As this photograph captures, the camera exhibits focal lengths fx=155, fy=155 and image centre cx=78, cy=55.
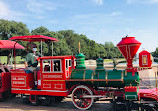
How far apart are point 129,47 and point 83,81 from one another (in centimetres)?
266

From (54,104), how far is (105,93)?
3025 millimetres

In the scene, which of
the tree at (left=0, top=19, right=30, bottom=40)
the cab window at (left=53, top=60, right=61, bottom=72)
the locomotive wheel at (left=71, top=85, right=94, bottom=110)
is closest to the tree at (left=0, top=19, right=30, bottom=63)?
the tree at (left=0, top=19, right=30, bottom=40)

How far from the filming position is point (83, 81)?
7477 millimetres

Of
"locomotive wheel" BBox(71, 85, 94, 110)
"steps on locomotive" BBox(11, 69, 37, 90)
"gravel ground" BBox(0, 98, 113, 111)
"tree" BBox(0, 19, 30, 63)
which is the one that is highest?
"tree" BBox(0, 19, 30, 63)

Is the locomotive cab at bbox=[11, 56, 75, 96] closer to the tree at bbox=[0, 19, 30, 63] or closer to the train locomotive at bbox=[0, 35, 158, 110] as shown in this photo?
the train locomotive at bbox=[0, 35, 158, 110]

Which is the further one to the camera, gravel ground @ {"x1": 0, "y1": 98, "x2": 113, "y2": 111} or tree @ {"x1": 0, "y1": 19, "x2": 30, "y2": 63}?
tree @ {"x1": 0, "y1": 19, "x2": 30, "y2": 63}

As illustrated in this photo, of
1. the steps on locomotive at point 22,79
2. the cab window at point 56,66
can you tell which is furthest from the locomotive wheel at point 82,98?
the steps on locomotive at point 22,79

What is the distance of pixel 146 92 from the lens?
668 centimetres

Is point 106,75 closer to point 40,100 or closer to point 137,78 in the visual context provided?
point 137,78

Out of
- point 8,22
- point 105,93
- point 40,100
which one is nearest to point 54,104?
point 40,100

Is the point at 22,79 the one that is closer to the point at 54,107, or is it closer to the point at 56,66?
the point at 56,66

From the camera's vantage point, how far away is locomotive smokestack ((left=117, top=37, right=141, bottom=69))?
258 inches

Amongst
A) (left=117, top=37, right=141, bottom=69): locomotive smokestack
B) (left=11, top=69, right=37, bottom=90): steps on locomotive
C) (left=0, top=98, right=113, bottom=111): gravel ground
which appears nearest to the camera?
(left=117, top=37, right=141, bottom=69): locomotive smokestack

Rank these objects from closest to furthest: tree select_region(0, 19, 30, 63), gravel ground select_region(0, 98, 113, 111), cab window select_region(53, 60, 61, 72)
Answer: gravel ground select_region(0, 98, 113, 111)
cab window select_region(53, 60, 61, 72)
tree select_region(0, 19, 30, 63)
